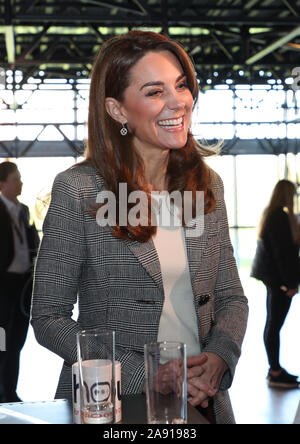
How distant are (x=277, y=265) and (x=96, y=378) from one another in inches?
170

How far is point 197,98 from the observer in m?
2.01

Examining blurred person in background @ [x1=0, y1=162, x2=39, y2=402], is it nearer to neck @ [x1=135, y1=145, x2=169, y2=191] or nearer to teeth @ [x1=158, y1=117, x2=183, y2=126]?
neck @ [x1=135, y1=145, x2=169, y2=191]

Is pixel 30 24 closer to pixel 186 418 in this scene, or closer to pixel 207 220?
pixel 207 220

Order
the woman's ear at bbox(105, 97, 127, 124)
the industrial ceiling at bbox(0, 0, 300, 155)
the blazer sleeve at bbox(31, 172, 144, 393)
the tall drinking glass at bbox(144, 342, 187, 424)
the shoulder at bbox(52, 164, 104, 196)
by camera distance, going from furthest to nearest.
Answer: the industrial ceiling at bbox(0, 0, 300, 155) → the woman's ear at bbox(105, 97, 127, 124) → the shoulder at bbox(52, 164, 104, 196) → the blazer sleeve at bbox(31, 172, 144, 393) → the tall drinking glass at bbox(144, 342, 187, 424)

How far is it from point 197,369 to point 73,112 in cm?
1369

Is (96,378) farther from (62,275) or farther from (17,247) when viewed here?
(17,247)

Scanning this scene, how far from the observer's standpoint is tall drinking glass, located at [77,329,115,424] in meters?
1.26

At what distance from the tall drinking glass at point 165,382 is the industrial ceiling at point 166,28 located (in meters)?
3.29

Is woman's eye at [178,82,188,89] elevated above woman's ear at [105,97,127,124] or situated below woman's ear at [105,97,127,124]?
above

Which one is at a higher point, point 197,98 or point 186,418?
point 197,98

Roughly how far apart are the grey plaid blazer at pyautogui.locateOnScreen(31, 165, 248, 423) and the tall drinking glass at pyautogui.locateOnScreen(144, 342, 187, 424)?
38 centimetres

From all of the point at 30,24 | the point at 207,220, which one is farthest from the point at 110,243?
the point at 30,24

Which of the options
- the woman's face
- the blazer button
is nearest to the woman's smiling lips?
the woman's face

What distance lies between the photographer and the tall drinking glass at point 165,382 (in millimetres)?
1234
